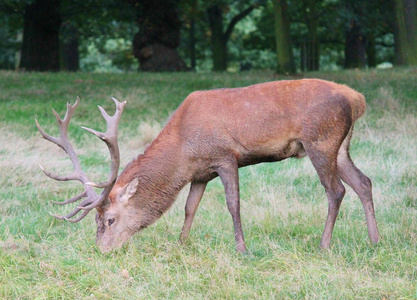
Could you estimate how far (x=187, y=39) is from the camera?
115ft

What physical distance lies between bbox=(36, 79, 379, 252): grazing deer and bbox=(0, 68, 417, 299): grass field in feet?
0.98

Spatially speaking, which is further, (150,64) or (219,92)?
(150,64)

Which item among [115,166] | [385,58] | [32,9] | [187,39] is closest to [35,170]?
[115,166]

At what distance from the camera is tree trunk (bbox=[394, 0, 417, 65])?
61.8 feet

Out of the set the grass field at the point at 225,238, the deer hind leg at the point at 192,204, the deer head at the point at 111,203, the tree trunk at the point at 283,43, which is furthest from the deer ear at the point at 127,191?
the tree trunk at the point at 283,43

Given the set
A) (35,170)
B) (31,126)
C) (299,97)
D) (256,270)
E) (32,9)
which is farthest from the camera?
(32,9)

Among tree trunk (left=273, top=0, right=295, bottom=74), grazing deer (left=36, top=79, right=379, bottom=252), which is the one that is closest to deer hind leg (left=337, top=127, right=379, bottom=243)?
grazing deer (left=36, top=79, right=379, bottom=252)

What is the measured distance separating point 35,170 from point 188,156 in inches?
132

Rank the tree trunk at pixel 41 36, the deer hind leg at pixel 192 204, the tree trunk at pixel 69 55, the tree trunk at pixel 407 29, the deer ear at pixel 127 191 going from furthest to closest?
1. the tree trunk at pixel 69 55
2. the tree trunk at pixel 41 36
3. the tree trunk at pixel 407 29
4. the deer hind leg at pixel 192 204
5. the deer ear at pixel 127 191

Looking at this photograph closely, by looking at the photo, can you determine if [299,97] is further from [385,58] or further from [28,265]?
[385,58]

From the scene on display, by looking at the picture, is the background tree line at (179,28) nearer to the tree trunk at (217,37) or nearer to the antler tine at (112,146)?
the tree trunk at (217,37)

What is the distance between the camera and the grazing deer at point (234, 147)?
5969 mm

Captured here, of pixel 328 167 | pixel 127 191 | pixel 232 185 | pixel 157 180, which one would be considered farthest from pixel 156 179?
pixel 328 167

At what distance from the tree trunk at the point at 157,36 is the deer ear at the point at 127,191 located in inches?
613
